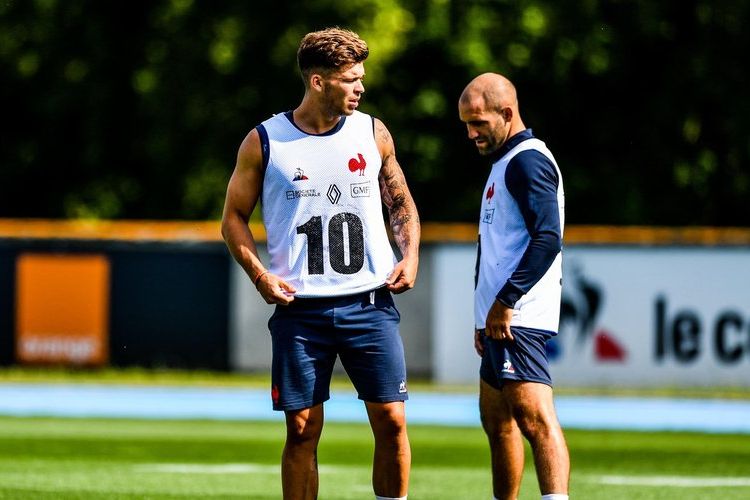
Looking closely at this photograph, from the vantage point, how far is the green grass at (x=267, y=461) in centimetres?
857

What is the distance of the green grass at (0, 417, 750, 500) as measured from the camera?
8.57 meters

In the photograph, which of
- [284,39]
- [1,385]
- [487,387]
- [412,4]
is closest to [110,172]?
[284,39]

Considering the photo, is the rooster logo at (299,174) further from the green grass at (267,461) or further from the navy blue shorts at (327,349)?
the green grass at (267,461)

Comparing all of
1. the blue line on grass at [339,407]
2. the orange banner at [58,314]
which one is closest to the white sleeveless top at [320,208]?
the blue line on grass at [339,407]

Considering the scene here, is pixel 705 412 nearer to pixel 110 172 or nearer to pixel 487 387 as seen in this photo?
pixel 487 387

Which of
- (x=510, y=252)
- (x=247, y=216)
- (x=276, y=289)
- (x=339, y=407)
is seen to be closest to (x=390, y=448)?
(x=276, y=289)

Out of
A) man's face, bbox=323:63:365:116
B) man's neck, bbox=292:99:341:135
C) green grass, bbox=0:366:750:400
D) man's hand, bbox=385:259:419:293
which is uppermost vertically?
man's face, bbox=323:63:365:116

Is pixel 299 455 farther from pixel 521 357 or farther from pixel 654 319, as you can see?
pixel 654 319

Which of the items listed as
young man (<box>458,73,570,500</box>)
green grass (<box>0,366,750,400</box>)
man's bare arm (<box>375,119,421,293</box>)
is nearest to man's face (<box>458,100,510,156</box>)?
young man (<box>458,73,570,500</box>)

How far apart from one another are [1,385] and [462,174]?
34.3 feet

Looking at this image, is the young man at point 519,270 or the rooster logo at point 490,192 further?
the rooster logo at point 490,192

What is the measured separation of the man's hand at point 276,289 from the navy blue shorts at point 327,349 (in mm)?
64

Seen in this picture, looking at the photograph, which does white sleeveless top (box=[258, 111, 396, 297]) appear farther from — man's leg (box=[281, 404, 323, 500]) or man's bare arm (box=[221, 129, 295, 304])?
man's leg (box=[281, 404, 323, 500])

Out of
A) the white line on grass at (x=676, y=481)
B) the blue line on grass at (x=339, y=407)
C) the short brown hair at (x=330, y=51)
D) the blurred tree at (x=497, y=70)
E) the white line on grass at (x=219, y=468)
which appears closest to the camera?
the short brown hair at (x=330, y=51)
